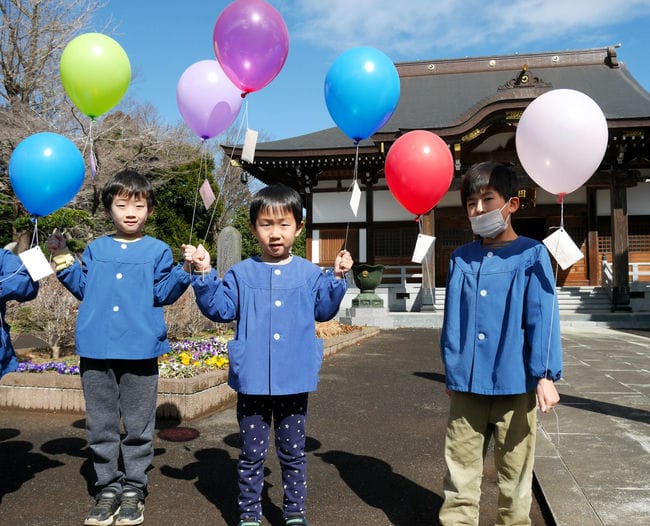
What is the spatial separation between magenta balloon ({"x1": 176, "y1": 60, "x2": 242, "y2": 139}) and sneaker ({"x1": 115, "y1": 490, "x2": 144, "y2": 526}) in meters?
2.35

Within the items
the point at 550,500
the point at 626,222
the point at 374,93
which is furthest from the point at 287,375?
the point at 626,222

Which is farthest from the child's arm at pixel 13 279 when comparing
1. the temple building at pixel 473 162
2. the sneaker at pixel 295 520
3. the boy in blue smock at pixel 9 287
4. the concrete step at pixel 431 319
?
the temple building at pixel 473 162

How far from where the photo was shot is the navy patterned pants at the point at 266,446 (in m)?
2.14

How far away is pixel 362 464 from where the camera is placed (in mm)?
3084

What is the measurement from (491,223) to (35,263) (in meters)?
2.07

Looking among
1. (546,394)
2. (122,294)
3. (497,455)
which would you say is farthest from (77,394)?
(546,394)

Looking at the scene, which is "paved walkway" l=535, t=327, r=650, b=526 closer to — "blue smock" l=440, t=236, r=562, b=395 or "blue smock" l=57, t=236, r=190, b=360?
"blue smock" l=440, t=236, r=562, b=395

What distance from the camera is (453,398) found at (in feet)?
7.12

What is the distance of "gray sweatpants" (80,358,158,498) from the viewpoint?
2.35 metres

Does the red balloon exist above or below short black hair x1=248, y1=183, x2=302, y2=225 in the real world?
above

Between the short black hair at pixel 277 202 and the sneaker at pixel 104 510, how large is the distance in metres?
1.45

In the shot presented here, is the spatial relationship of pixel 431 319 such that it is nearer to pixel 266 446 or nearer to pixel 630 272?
pixel 630 272

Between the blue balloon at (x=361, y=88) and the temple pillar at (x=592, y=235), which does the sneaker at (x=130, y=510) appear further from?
the temple pillar at (x=592, y=235)

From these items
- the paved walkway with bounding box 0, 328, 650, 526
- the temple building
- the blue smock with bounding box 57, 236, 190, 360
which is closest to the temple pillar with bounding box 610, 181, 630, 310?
the temple building
